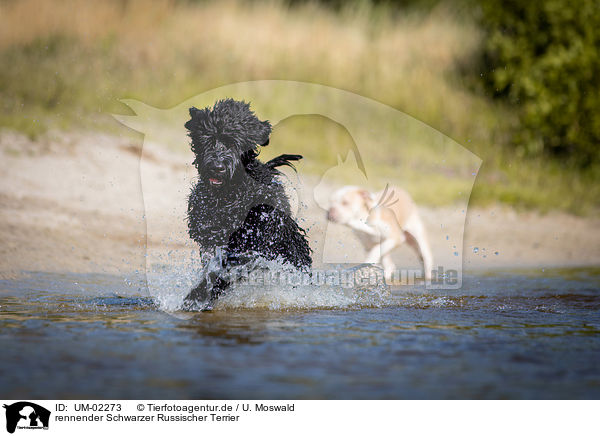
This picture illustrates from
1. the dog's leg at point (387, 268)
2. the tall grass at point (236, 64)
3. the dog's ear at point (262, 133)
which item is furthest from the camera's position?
the tall grass at point (236, 64)

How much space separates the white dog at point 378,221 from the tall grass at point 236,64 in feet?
9.57

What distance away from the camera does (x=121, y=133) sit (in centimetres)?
966

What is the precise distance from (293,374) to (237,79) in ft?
28.1

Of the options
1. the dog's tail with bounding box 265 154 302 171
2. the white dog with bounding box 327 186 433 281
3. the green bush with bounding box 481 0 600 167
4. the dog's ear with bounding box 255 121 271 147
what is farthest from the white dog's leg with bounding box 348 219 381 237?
the green bush with bounding box 481 0 600 167

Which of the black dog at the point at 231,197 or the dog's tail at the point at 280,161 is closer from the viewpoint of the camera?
the black dog at the point at 231,197

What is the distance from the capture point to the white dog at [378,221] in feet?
23.1

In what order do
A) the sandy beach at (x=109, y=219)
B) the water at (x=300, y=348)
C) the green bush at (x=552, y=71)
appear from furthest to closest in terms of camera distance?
the green bush at (x=552, y=71) → the sandy beach at (x=109, y=219) → the water at (x=300, y=348)

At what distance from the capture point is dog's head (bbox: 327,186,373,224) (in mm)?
7008

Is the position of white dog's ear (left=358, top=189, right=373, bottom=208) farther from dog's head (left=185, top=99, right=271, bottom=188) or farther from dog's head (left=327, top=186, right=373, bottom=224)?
dog's head (left=185, top=99, right=271, bottom=188)

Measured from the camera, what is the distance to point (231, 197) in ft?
17.1

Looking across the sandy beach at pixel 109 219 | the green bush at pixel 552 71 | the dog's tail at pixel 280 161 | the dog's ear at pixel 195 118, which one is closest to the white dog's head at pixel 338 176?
the sandy beach at pixel 109 219

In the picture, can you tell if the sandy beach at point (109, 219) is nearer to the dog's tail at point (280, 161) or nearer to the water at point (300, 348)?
the water at point (300, 348)
